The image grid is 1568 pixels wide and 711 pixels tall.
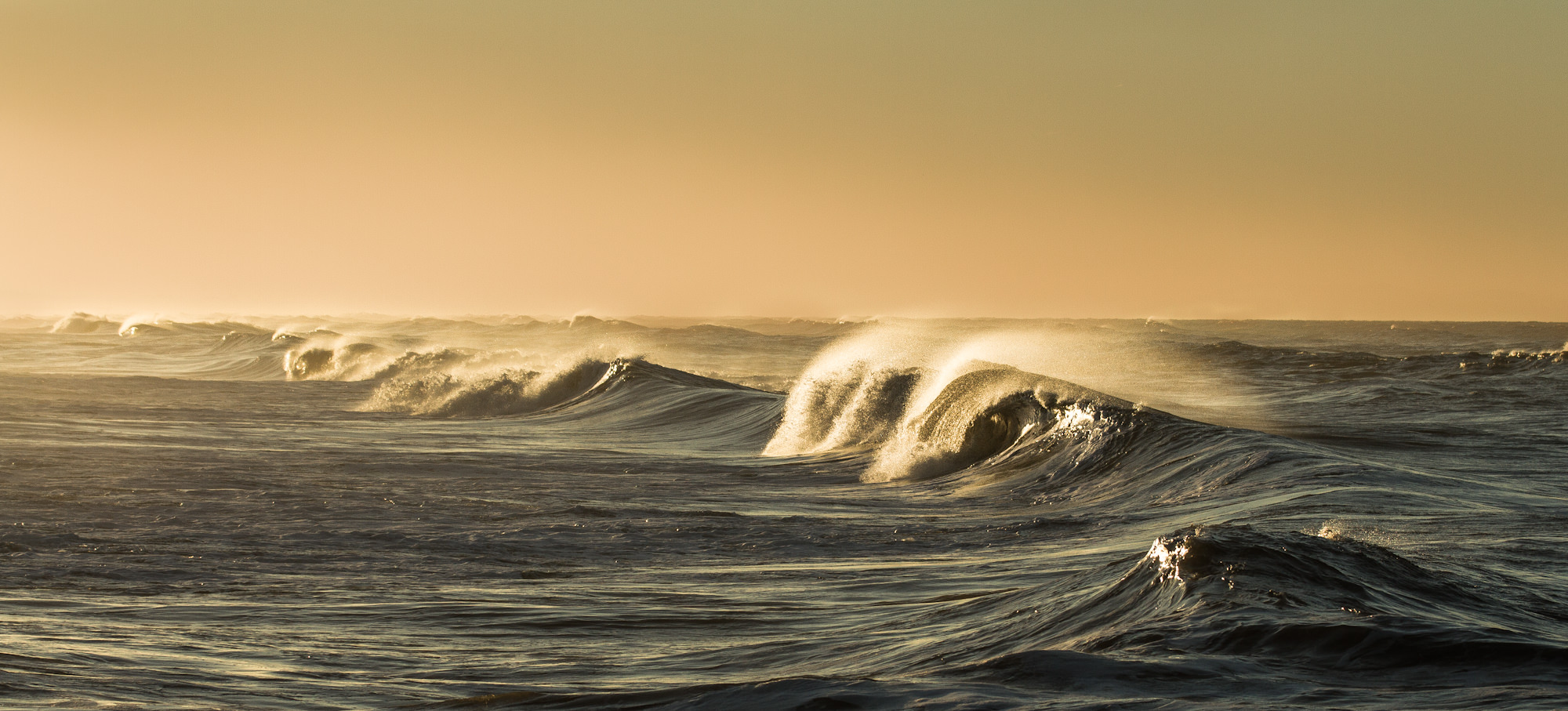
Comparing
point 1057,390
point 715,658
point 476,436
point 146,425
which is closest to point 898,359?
point 1057,390

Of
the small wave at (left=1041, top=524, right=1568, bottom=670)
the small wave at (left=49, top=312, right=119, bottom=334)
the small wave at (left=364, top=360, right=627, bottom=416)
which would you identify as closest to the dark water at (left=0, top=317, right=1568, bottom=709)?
the small wave at (left=1041, top=524, right=1568, bottom=670)

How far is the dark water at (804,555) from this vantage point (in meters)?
4.28

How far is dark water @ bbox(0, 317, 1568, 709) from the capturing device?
428 centimetres

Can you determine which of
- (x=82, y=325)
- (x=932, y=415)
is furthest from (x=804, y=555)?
(x=82, y=325)

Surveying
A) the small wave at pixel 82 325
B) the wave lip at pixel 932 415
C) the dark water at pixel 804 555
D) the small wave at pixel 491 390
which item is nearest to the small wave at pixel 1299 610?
the dark water at pixel 804 555

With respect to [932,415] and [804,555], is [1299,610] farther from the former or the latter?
[932,415]

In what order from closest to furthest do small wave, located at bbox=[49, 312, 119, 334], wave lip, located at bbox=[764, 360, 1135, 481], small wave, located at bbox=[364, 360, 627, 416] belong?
wave lip, located at bbox=[764, 360, 1135, 481] < small wave, located at bbox=[364, 360, 627, 416] < small wave, located at bbox=[49, 312, 119, 334]

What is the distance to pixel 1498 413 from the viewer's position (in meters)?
18.5

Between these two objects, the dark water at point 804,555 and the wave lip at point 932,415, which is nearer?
the dark water at point 804,555

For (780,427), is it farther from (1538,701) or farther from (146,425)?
(1538,701)

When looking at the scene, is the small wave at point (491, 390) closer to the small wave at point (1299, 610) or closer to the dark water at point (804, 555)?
the dark water at point (804, 555)

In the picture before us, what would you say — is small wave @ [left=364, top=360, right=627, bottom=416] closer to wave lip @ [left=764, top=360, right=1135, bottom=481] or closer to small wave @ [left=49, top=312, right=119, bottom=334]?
wave lip @ [left=764, top=360, right=1135, bottom=481]

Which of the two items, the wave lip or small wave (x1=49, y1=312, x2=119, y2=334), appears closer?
the wave lip

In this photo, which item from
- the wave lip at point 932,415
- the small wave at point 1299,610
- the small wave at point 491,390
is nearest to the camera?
the small wave at point 1299,610
